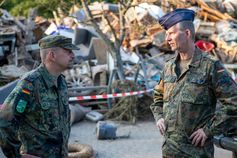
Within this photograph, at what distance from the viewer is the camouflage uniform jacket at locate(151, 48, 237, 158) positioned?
3.06m

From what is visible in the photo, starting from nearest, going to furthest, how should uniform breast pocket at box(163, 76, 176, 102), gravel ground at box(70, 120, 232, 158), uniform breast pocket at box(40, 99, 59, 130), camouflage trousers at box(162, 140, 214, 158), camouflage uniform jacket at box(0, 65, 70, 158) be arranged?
camouflage uniform jacket at box(0, 65, 70, 158) < uniform breast pocket at box(40, 99, 59, 130) < camouflage trousers at box(162, 140, 214, 158) < uniform breast pocket at box(163, 76, 176, 102) < gravel ground at box(70, 120, 232, 158)

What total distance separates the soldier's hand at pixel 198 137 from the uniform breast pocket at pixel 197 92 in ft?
0.70

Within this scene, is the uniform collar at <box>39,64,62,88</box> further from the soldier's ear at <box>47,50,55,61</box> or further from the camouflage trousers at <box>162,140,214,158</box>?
the camouflage trousers at <box>162,140,214,158</box>

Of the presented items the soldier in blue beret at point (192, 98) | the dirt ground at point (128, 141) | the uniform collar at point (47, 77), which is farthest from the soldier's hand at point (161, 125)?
the dirt ground at point (128, 141)

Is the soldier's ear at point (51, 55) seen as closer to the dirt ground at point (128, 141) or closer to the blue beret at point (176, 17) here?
the blue beret at point (176, 17)

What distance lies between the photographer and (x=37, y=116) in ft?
9.96

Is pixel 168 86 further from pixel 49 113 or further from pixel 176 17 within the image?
pixel 49 113

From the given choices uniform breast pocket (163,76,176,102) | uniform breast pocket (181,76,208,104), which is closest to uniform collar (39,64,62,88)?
uniform breast pocket (163,76,176,102)

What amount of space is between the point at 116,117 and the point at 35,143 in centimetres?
619

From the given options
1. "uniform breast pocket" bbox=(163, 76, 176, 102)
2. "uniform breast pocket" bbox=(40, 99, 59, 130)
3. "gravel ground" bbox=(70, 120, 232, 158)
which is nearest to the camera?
"uniform breast pocket" bbox=(40, 99, 59, 130)

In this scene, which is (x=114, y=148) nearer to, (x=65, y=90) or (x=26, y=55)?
(x=65, y=90)

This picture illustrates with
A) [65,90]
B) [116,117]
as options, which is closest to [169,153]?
[65,90]

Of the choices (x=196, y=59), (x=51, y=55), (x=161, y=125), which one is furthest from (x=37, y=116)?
(x=196, y=59)

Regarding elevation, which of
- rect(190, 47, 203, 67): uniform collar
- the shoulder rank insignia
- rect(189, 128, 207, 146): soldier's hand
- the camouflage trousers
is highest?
rect(190, 47, 203, 67): uniform collar
